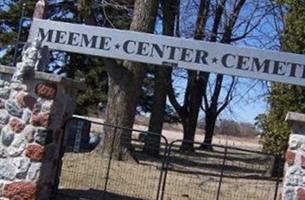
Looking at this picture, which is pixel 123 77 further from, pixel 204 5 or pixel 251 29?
pixel 251 29

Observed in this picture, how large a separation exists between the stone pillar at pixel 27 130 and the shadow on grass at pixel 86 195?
0.80 m

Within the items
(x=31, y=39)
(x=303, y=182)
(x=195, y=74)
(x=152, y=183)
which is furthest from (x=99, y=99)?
(x=303, y=182)

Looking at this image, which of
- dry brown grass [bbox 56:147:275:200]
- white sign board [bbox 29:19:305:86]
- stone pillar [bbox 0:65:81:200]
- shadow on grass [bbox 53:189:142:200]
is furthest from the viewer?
dry brown grass [bbox 56:147:275:200]

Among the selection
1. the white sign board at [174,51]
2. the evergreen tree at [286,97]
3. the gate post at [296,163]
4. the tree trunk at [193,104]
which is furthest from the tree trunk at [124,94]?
the tree trunk at [193,104]

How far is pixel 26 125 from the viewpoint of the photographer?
10.0m

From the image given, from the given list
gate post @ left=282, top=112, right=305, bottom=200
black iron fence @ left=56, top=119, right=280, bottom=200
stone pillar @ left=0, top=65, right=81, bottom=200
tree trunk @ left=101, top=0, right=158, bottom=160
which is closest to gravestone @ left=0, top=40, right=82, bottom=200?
stone pillar @ left=0, top=65, right=81, bottom=200

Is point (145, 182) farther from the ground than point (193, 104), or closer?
closer

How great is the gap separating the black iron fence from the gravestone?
97cm

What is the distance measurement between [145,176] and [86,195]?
2832 millimetres

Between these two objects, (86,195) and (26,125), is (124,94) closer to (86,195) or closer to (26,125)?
(86,195)

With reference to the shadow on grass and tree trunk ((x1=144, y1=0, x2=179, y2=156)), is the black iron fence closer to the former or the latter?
the shadow on grass

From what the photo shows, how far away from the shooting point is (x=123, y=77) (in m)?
16.8

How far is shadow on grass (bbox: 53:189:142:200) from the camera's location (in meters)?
10.9

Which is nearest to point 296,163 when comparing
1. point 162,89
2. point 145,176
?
point 145,176
